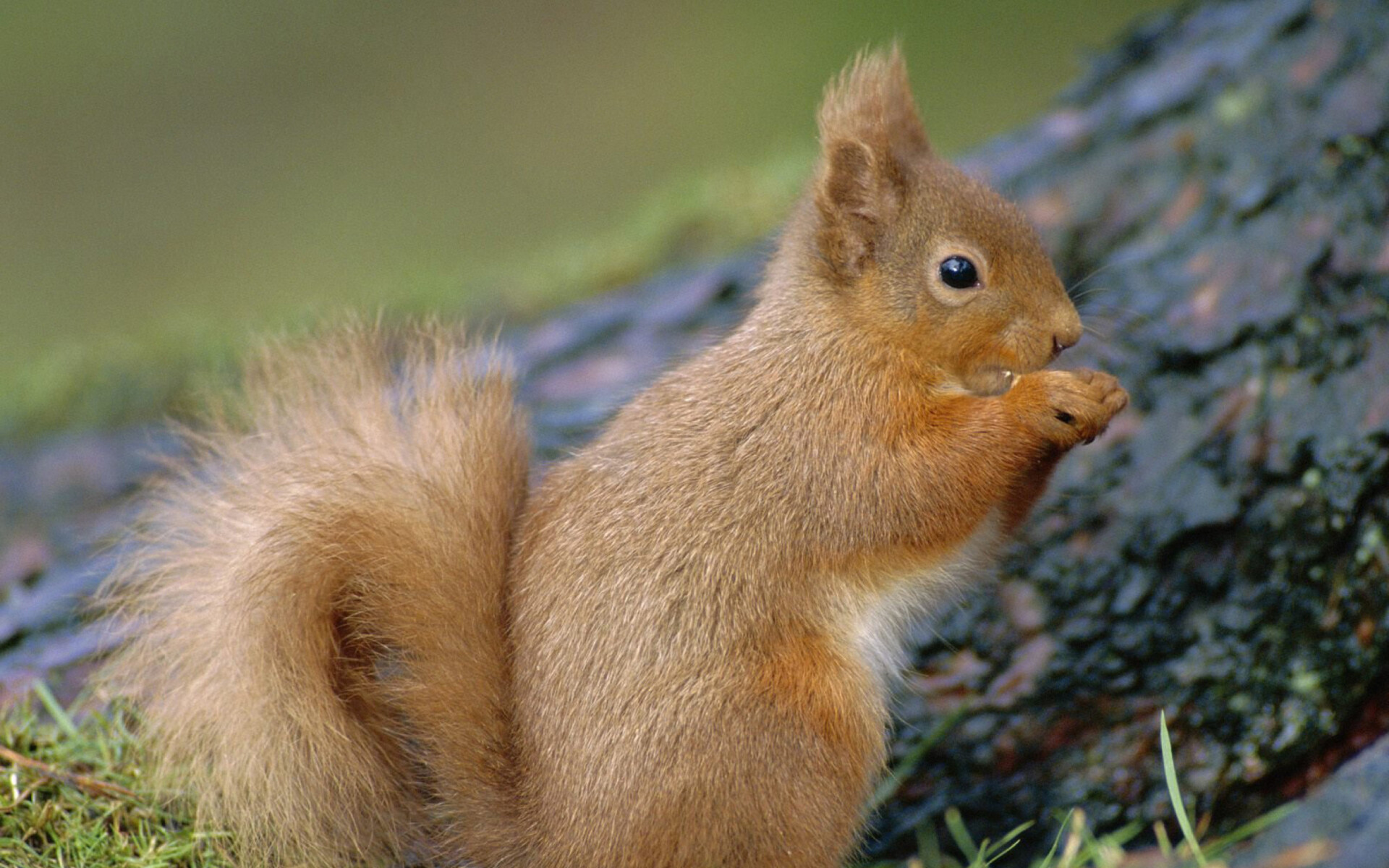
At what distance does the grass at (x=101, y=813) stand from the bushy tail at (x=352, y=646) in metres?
0.07

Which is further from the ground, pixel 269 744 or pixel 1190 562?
pixel 269 744

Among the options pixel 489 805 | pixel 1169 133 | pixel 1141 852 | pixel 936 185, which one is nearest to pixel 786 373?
pixel 936 185

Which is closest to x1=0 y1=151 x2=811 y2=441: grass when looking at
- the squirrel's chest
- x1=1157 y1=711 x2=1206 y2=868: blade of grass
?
the squirrel's chest

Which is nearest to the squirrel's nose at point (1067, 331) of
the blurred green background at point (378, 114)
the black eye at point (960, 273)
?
the black eye at point (960, 273)

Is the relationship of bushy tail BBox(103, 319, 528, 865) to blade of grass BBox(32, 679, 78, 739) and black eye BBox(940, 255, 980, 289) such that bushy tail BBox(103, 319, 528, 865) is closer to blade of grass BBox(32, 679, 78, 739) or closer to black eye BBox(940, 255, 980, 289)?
blade of grass BBox(32, 679, 78, 739)

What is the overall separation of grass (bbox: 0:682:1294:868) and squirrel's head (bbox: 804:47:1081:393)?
0.63 m

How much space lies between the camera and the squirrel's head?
6.94 feet

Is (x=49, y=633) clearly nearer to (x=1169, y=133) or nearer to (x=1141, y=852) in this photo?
(x=1141, y=852)

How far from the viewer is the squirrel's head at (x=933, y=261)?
2115 millimetres

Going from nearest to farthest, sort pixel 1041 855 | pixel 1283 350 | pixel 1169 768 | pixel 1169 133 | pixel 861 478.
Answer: pixel 1169 768
pixel 861 478
pixel 1041 855
pixel 1283 350
pixel 1169 133

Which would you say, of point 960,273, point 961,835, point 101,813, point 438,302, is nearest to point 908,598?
point 961,835

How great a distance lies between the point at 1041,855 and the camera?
2.37 metres

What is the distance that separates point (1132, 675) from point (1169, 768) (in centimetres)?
55

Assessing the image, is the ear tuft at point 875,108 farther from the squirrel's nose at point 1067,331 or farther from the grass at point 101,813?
the grass at point 101,813
